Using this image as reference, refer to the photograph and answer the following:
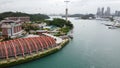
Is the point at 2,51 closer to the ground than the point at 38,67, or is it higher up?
higher up

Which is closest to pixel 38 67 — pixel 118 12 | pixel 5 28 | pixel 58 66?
pixel 58 66

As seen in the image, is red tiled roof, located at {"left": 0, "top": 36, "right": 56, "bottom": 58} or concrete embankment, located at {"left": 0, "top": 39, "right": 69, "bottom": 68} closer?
concrete embankment, located at {"left": 0, "top": 39, "right": 69, "bottom": 68}

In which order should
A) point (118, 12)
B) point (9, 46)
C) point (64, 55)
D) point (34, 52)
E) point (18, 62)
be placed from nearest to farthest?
1. point (18, 62)
2. point (9, 46)
3. point (34, 52)
4. point (64, 55)
5. point (118, 12)

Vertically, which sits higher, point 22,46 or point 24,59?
point 22,46

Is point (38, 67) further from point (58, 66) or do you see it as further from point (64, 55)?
point (64, 55)

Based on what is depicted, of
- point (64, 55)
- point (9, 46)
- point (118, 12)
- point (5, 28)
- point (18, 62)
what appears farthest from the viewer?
point (118, 12)

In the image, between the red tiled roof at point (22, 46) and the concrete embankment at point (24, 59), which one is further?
the red tiled roof at point (22, 46)

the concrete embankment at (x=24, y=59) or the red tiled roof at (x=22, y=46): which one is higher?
the red tiled roof at (x=22, y=46)

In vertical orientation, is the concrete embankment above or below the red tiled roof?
below

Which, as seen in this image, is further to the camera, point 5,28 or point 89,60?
point 5,28

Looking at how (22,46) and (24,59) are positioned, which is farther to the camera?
(22,46)

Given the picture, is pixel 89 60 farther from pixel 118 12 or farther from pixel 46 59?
pixel 118 12
